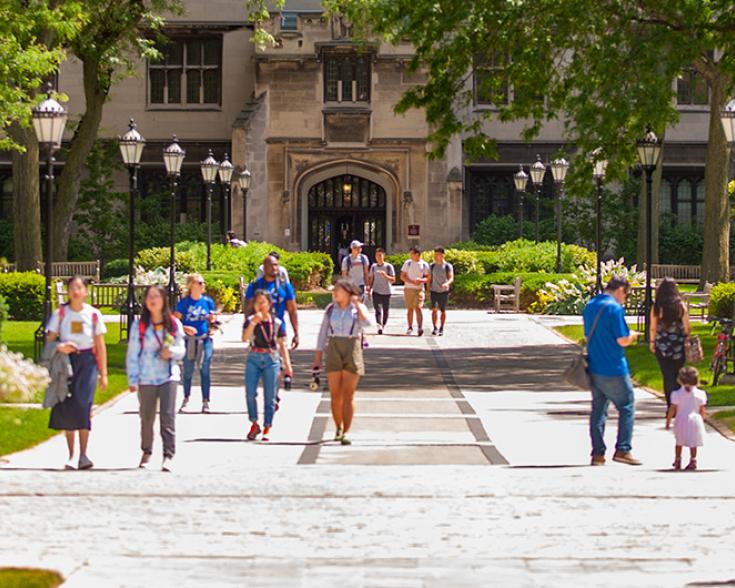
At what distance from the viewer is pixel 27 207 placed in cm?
4134

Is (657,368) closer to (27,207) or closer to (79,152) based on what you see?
(27,207)

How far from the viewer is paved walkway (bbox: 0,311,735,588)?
31.5 ft

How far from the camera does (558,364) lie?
86.5 feet

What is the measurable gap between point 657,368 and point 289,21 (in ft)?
112

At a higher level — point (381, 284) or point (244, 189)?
point (244, 189)

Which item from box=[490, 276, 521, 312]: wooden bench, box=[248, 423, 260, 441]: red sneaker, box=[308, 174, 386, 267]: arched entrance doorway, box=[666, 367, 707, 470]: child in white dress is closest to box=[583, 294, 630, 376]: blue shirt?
box=[666, 367, 707, 470]: child in white dress

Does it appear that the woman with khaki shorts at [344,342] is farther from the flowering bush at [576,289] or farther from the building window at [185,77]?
the building window at [185,77]

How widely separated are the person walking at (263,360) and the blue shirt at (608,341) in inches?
133

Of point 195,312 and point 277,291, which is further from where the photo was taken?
point 195,312

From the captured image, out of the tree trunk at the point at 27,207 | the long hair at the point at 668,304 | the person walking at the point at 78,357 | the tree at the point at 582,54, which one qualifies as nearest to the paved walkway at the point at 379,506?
the person walking at the point at 78,357

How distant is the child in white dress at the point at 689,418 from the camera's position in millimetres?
14562

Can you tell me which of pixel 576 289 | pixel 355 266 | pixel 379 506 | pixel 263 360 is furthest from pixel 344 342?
pixel 576 289

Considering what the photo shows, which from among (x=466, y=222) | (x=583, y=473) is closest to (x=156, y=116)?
(x=466, y=222)

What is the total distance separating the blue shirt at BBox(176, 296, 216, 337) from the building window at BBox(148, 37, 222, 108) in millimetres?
39330
